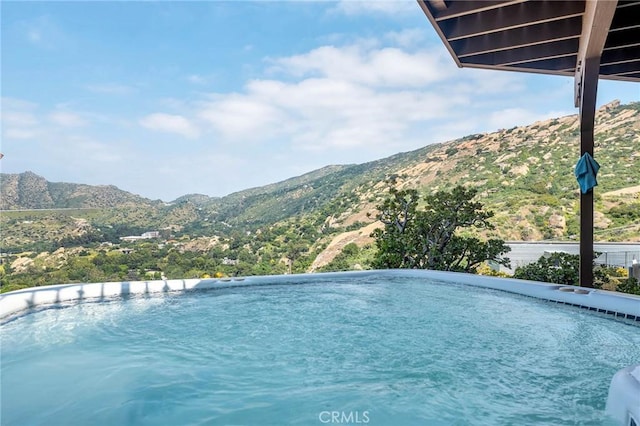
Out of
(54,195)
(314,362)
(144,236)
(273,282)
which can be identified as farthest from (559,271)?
(54,195)

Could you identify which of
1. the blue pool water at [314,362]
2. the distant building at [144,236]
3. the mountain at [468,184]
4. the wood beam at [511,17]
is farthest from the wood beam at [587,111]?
the distant building at [144,236]

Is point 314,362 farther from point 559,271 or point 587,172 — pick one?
point 559,271

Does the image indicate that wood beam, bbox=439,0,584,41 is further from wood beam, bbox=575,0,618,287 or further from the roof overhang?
wood beam, bbox=575,0,618,287

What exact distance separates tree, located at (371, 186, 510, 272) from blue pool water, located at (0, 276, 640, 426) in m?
2.20

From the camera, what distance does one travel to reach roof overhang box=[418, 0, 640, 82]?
3631 millimetres

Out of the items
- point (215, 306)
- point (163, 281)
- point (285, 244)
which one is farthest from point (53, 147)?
point (215, 306)

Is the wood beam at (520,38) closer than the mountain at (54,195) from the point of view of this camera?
Yes

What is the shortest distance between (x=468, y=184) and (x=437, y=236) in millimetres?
7276

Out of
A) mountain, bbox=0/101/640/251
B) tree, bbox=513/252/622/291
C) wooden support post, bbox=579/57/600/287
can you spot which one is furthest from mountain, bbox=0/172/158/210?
wooden support post, bbox=579/57/600/287

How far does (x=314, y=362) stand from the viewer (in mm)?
2422

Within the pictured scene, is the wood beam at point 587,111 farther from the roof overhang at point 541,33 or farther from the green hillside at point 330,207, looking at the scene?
the green hillside at point 330,207

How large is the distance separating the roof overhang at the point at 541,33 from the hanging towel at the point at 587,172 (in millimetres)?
964

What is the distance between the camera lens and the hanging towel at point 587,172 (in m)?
3.89

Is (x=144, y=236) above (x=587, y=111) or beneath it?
beneath
